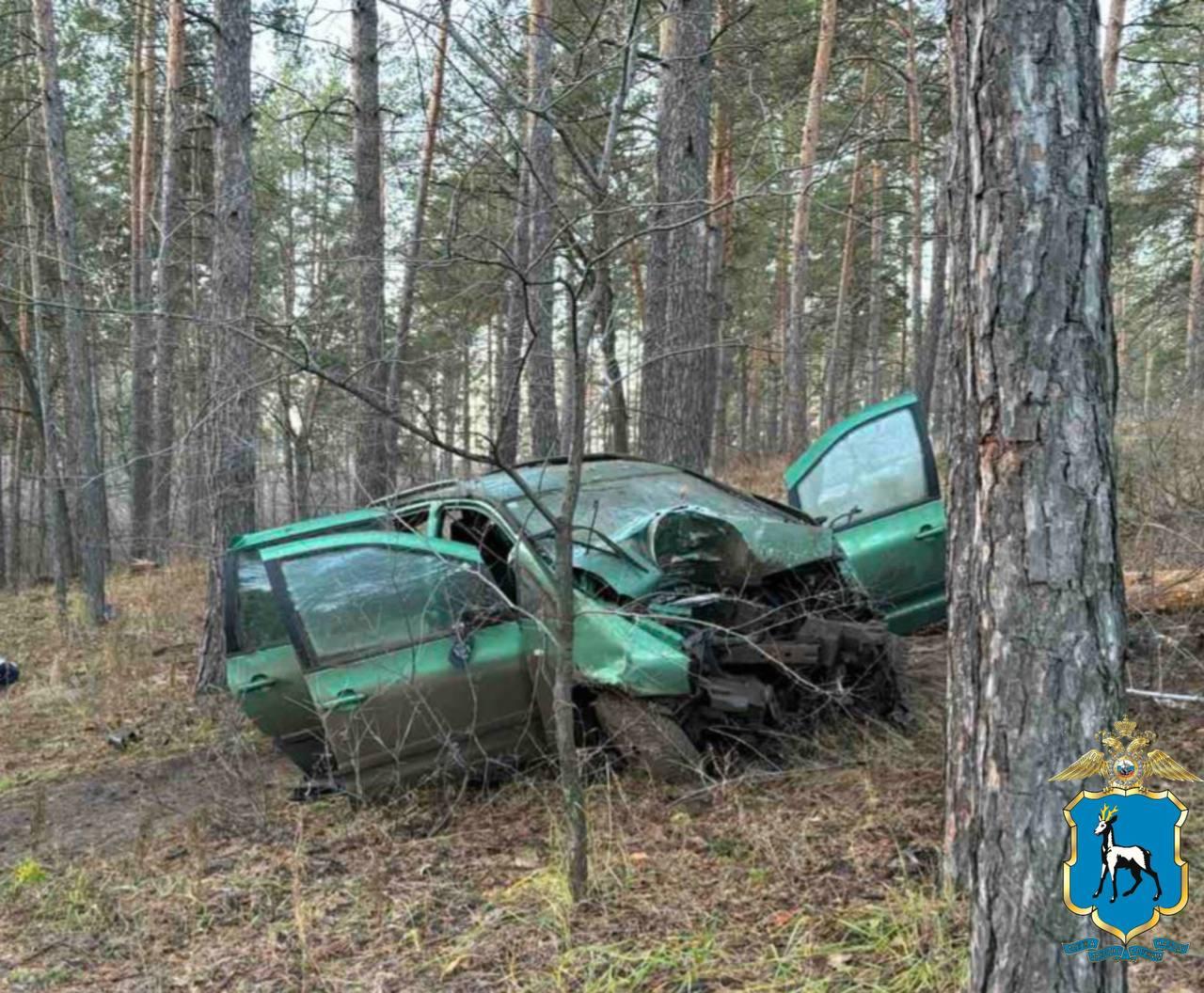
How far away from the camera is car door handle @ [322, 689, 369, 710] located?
439cm

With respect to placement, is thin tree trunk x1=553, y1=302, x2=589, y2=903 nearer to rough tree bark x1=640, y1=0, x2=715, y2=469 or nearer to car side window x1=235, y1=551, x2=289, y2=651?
car side window x1=235, y1=551, x2=289, y2=651

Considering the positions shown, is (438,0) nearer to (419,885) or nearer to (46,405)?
(419,885)

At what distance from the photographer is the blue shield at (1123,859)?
2094mm

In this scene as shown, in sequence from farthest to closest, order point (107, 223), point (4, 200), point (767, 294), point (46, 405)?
point (767, 294) → point (107, 223) → point (4, 200) → point (46, 405)

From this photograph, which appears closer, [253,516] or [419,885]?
[419,885]

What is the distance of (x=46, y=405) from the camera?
36.6 feet

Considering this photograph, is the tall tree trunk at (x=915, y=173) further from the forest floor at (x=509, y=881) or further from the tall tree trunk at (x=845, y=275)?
the forest floor at (x=509, y=881)

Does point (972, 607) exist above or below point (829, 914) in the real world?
above

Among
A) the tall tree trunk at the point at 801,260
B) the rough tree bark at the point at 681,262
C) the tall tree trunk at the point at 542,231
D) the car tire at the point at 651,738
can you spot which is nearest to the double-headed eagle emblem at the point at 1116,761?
the tall tree trunk at the point at 542,231

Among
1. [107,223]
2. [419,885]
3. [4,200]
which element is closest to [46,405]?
[4,200]

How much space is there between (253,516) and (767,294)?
18.8 meters

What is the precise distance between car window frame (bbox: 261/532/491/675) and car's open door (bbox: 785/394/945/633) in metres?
2.24

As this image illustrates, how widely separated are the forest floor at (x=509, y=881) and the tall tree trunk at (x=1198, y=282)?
31.6ft

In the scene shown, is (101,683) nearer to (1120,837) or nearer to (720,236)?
(1120,837)
